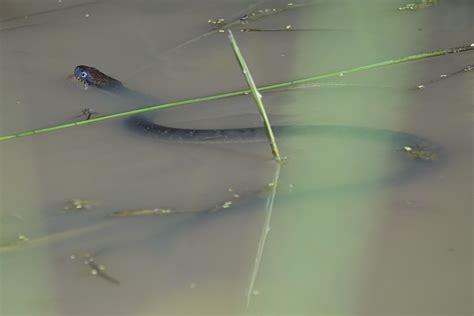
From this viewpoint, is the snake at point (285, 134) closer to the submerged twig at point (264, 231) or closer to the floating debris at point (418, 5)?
the submerged twig at point (264, 231)

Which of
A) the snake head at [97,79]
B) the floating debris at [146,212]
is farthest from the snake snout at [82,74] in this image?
the floating debris at [146,212]

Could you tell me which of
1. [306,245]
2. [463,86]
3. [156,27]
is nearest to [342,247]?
[306,245]

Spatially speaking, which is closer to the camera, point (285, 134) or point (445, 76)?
point (285, 134)

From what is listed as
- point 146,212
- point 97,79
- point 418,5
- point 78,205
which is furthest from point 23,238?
point 418,5

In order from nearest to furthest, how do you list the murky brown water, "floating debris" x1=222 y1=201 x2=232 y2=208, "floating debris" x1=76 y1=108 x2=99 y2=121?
1. the murky brown water
2. "floating debris" x1=222 y1=201 x2=232 y2=208
3. "floating debris" x1=76 y1=108 x2=99 y2=121

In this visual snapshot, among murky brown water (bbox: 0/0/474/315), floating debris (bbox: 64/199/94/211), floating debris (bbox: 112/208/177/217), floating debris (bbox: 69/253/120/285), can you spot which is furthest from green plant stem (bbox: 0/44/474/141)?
floating debris (bbox: 69/253/120/285)

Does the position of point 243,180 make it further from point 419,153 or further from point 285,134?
point 419,153

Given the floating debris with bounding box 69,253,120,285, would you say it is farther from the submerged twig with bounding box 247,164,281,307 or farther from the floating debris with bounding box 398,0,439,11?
the floating debris with bounding box 398,0,439,11

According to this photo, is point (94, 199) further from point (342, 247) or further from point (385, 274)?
point (385, 274)
